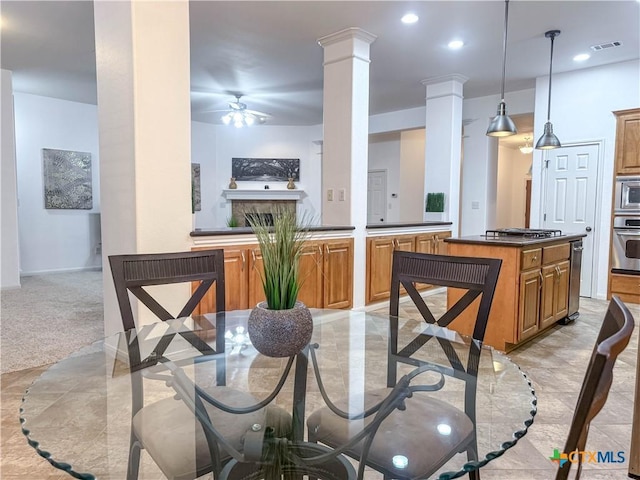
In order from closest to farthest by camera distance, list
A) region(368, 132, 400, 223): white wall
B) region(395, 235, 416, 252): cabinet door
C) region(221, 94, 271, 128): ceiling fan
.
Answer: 1. region(395, 235, 416, 252): cabinet door
2. region(221, 94, 271, 128): ceiling fan
3. region(368, 132, 400, 223): white wall

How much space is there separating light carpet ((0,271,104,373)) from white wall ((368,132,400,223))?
5.51 metres

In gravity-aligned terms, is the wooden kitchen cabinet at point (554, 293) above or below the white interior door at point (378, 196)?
below

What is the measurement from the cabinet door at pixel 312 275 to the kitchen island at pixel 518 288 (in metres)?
1.15

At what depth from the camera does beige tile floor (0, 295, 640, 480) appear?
5.74ft

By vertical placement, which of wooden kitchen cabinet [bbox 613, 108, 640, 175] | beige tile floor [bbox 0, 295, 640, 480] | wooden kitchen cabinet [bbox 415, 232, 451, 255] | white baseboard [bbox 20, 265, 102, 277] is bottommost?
beige tile floor [bbox 0, 295, 640, 480]

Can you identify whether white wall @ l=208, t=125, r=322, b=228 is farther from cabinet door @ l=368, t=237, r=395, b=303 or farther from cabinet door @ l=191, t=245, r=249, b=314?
cabinet door @ l=191, t=245, r=249, b=314

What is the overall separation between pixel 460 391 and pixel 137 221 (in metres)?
2.16

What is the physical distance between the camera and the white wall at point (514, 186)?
33.7 ft

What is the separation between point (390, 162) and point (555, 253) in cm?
537

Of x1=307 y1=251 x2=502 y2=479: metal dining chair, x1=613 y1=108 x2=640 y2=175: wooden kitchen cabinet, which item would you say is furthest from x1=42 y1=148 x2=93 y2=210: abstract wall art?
x1=613 y1=108 x2=640 y2=175: wooden kitchen cabinet

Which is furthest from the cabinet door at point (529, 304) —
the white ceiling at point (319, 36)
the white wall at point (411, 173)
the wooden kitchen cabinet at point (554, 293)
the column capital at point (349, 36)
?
the white wall at point (411, 173)

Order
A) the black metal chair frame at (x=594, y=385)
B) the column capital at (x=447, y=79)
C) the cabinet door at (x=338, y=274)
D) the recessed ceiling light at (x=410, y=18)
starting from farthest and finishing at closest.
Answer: the column capital at (x=447, y=79)
the cabinet door at (x=338, y=274)
the recessed ceiling light at (x=410, y=18)
the black metal chair frame at (x=594, y=385)

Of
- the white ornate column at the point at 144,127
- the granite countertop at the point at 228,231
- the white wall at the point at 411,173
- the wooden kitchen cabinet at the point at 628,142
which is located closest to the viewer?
the white ornate column at the point at 144,127

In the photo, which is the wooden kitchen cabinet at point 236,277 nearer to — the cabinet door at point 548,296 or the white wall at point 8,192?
the cabinet door at point 548,296
